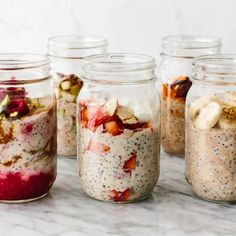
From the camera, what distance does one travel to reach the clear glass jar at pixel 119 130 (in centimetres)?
115

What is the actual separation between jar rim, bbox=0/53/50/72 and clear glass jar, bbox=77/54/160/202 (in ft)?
0.27

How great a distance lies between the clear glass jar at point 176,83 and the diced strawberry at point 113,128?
288 mm

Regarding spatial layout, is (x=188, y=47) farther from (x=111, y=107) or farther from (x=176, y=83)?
(x=111, y=107)

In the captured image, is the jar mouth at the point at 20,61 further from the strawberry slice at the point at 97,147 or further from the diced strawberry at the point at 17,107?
the strawberry slice at the point at 97,147

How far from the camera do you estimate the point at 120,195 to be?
1176 millimetres

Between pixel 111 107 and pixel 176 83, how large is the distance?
0.94ft

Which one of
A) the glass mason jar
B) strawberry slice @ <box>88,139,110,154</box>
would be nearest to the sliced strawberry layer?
the glass mason jar

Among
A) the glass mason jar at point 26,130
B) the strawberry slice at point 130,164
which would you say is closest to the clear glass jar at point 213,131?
the strawberry slice at point 130,164

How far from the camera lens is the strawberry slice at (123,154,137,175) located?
116 cm

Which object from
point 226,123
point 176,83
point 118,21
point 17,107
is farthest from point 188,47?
point 17,107

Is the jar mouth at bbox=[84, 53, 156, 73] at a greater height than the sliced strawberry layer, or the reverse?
the jar mouth at bbox=[84, 53, 156, 73]

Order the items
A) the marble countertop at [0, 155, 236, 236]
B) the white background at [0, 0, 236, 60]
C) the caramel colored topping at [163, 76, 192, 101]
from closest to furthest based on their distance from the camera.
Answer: the marble countertop at [0, 155, 236, 236] < the caramel colored topping at [163, 76, 192, 101] < the white background at [0, 0, 236, 60]

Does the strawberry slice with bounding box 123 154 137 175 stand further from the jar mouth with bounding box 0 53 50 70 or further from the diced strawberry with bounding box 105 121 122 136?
the jar mouth with bounding box 0 53 50 70

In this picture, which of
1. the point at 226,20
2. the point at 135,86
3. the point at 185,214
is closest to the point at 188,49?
the point at 226,20
